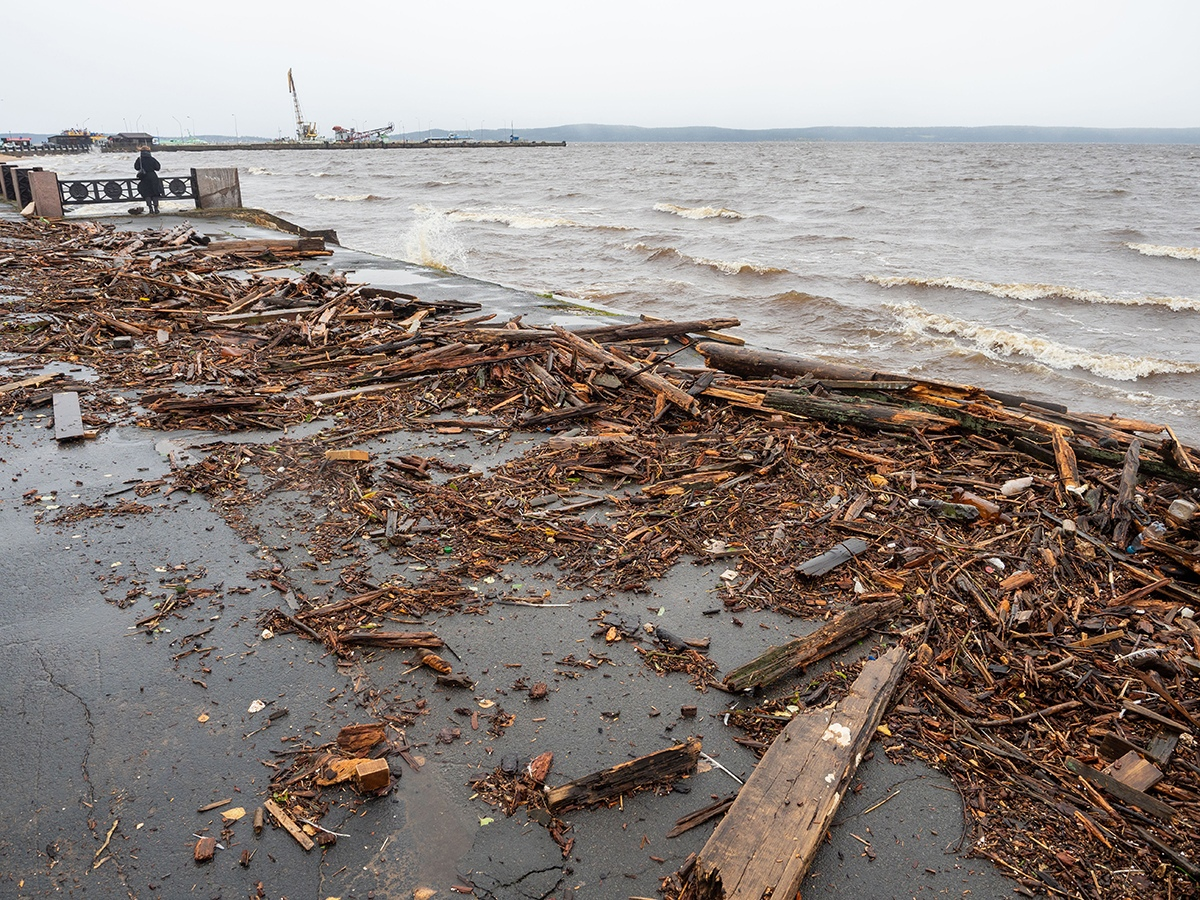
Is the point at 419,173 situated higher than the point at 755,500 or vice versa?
the point at 419,173

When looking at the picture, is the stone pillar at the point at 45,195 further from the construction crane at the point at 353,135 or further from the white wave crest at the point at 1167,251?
the construction crane at the point at 353,135

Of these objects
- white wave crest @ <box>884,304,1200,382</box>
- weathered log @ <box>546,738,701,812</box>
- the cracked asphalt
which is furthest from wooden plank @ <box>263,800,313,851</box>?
white wave crest @ <box>884,304,1200,382</box>

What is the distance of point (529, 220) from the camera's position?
38438 mm

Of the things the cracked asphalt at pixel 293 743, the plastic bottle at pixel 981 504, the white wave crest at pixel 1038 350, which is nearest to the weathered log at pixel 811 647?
the cracked asphalt at pixel 293 743

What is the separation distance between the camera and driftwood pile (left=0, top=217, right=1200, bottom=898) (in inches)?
135

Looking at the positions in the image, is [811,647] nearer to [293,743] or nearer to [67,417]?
[293,743]

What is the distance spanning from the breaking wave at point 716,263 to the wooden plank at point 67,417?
66.4 feet

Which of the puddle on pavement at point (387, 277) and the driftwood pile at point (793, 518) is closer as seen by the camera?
the driftwood pile at point (793, 518)

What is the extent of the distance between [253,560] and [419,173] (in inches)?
3374

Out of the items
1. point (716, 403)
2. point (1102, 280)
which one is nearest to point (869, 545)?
point (716, 403)

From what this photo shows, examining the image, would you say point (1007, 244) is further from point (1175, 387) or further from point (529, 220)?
point (529, 220)

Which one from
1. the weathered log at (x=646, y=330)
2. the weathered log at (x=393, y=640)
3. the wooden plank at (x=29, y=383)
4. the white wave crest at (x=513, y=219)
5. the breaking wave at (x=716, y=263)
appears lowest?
the weathered log at (x=393, y=640)

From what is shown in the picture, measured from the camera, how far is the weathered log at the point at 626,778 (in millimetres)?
3221

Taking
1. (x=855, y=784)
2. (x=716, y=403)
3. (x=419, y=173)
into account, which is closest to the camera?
(x=855, y=784)
